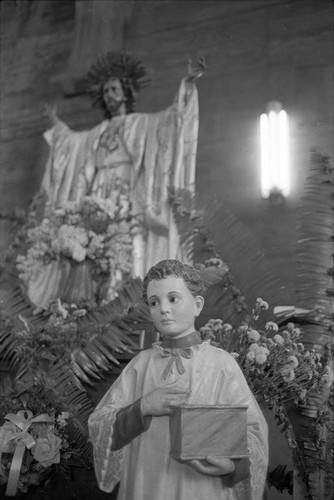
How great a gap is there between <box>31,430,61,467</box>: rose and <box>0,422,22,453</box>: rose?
0.32 feet

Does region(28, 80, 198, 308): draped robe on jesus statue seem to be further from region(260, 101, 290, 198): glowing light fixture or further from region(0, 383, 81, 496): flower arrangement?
region(0, 383, 81, 496): flower arrangement

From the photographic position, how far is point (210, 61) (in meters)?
6.11

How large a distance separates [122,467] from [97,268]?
2368mm

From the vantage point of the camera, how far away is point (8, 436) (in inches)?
112

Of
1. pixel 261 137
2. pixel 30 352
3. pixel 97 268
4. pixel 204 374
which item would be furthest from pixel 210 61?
pixel 204 374

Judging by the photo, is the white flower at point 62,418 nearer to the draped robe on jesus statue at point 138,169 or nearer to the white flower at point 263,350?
the white flower at point 263,350

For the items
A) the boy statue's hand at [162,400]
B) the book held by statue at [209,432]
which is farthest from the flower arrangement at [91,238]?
the book held by statue at [209,432]

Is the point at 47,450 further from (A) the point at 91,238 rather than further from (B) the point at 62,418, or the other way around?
(A) the point at 91,238

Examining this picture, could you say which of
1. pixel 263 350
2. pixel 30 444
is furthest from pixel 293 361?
pixel 30 444

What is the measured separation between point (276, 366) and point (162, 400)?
2.91ft

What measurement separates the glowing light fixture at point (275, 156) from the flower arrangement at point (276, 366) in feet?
7.50

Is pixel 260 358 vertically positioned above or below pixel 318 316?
below

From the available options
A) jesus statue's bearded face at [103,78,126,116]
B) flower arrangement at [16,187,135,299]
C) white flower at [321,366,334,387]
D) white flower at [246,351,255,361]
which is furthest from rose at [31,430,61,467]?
jesus statue's bearded face at [103,78,126,116]

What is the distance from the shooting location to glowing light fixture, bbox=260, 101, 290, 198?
516 cm
